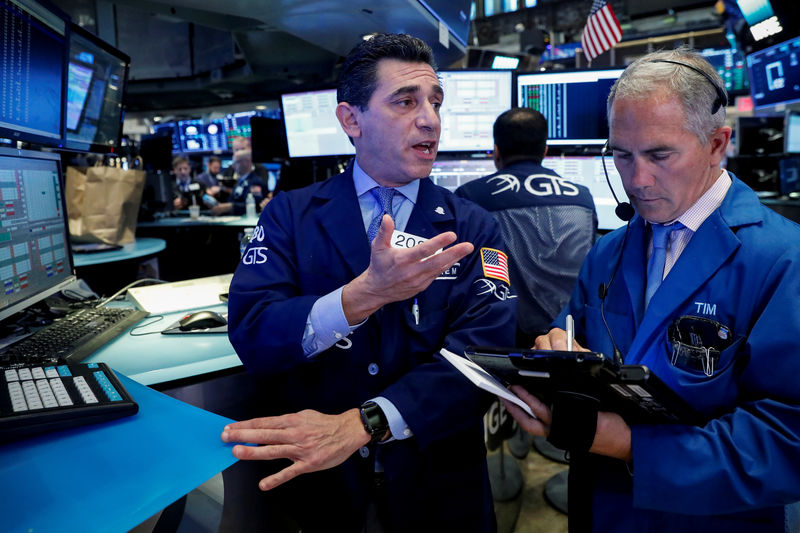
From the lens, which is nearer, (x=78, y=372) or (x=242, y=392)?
Result: (x=78, y=372)

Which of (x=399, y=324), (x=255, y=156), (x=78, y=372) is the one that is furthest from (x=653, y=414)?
(x=255, y=156)

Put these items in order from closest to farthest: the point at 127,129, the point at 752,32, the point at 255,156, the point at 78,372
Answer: the point at 78,372
the point at 255,156
the point at 752,32
the point at 127,129

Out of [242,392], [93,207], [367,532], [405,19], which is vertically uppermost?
[405,19]

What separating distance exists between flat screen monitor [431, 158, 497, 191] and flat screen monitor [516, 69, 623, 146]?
0.35m

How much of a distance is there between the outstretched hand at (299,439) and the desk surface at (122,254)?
1.64 metres

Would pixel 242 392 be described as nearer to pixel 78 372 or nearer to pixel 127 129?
pixel 78 372

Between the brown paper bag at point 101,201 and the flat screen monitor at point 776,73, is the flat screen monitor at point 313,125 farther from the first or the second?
the flat screen monitor at point 776,73

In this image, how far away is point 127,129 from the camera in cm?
1062

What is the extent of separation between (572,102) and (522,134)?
58 centimetres

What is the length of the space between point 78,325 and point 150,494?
1.01 metres

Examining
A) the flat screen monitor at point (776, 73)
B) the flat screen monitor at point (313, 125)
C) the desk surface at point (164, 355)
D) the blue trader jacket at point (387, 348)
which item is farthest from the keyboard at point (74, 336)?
the flat screen monitor at point (776, 73)

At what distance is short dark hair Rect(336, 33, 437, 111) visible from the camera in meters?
1.34

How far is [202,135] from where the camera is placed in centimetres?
926

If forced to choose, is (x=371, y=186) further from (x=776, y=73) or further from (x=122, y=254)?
(x=776, y=73)
